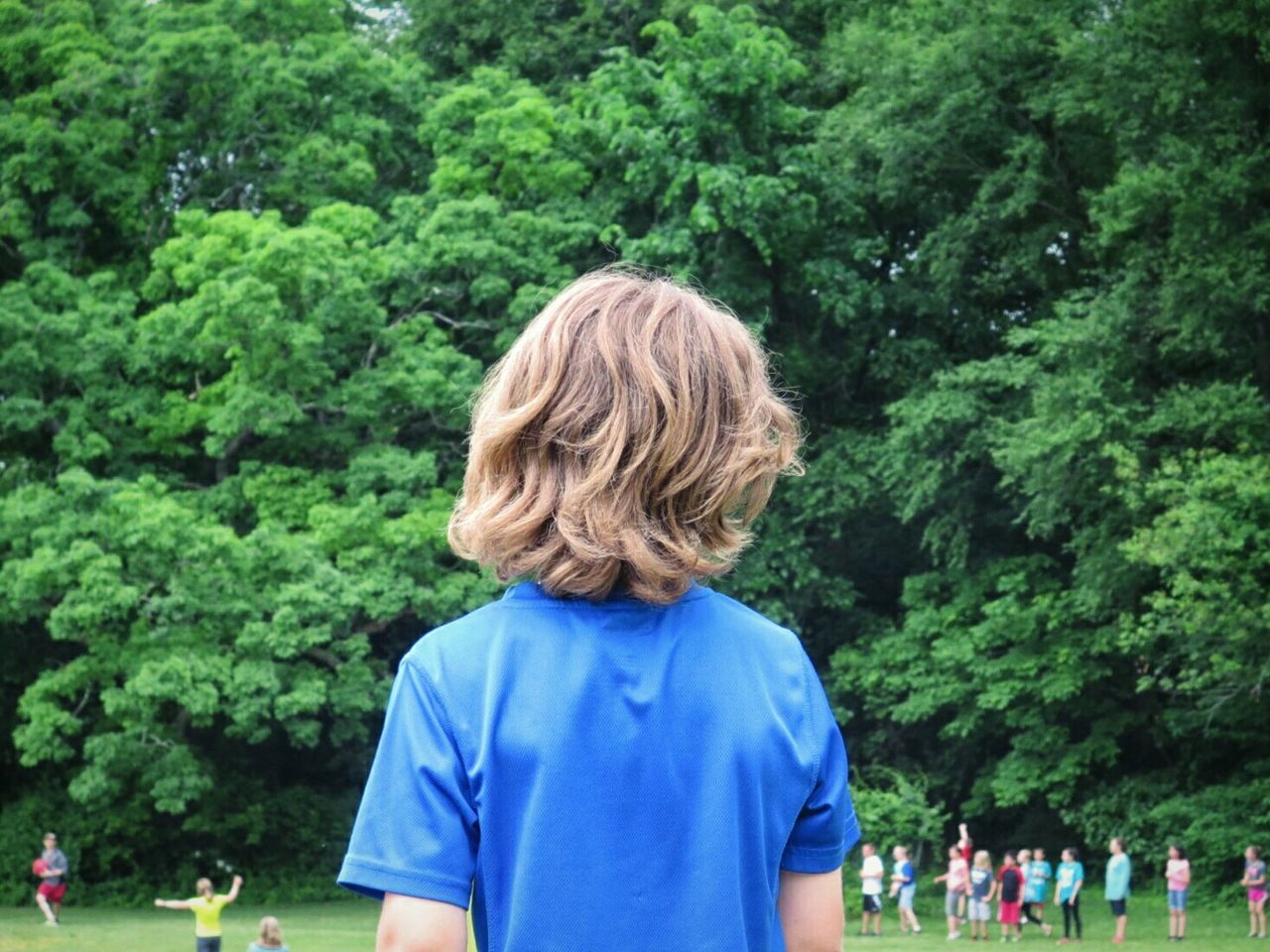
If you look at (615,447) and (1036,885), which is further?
(1036,885)

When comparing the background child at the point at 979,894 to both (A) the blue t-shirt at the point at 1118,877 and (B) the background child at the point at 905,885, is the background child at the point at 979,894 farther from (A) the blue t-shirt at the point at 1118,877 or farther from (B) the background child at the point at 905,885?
(A) the blue t-shirt at the point at 1118,877

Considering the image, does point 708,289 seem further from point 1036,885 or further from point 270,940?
point 270,940

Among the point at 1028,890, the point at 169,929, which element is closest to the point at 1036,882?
the point at 1028,890

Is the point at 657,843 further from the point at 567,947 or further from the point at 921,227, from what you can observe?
the point at 921,227

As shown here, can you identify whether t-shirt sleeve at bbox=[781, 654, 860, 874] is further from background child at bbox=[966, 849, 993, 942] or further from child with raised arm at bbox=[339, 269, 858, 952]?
background child at bbox=[966, 849, 993, 942]

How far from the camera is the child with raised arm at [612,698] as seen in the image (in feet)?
5.27

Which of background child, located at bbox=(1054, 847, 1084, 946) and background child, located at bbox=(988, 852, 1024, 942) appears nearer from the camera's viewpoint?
background child, located at bbox=(1054, 847, 1084, 946)

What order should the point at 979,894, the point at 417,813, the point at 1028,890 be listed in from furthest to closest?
the point at 1028,890 → the point at 979,894 → the point at 417,813

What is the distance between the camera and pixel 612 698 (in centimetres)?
163

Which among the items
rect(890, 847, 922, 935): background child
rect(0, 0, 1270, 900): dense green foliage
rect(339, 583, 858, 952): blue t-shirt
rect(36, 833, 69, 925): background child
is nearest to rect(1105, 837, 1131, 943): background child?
rect(890, 847, 922, 935): background child

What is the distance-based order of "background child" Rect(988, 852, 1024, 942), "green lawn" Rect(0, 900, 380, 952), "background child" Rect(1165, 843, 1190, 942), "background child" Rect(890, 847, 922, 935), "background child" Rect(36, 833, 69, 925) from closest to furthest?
"green lawn" Rect(0, 900, 380, 952), "background child" Rect(1165, 843, 1190, 942), "background child" Rect(988, 852, 1024, 942), "background child" Rect(890, 847, 922, 935), "background child" Rect(36, 833, 69, 925)

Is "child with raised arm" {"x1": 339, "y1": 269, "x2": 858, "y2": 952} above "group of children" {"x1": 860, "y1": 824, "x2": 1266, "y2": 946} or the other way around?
above

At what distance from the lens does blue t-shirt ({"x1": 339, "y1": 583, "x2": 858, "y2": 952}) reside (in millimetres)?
1599

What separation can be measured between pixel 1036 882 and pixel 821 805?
21103mm
